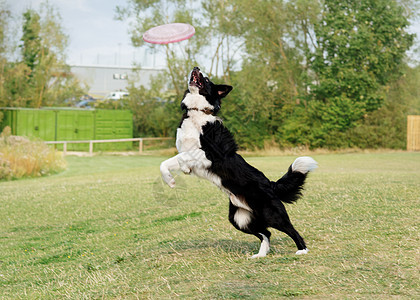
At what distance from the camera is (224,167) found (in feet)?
17.1

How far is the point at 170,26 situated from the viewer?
8.58 metres

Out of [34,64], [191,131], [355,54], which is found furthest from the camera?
[34,64]

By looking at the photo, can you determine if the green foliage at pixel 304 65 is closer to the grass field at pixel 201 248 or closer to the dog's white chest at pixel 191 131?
the grass field at pixel 201 248

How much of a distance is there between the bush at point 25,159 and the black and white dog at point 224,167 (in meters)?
16.3

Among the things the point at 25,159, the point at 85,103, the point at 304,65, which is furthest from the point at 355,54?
the point at 85,103

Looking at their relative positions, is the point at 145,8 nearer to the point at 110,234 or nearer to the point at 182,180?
the point at 110,234

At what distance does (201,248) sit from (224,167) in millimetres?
1607

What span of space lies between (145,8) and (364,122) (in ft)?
53.6

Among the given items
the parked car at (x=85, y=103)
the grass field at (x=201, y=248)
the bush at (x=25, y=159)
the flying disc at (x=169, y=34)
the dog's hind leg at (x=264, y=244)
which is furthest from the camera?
the parked car at (x=85, y=103)

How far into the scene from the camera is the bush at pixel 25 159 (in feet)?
65.2

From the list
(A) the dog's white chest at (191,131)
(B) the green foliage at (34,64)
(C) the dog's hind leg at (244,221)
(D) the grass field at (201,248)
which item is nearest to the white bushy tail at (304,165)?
(C) the dog's hind leg at (244,221)

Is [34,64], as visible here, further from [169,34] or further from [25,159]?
[169,34]

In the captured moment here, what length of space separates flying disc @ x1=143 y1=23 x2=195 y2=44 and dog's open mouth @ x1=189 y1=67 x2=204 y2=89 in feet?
9.39

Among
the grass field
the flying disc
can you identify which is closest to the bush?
the grass field
